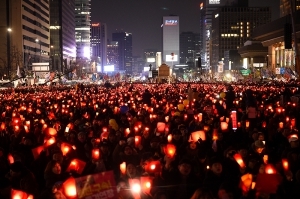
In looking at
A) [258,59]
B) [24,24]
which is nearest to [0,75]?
[24,24]

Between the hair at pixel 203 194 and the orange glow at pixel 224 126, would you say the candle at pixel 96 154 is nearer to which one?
the hair at pixel 203 194

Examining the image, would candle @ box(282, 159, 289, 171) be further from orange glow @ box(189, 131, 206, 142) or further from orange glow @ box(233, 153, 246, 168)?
orange glow @ box(189, 131, 206, 142)

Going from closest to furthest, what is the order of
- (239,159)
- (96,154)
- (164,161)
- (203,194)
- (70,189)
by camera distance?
(203,194), (70,189), (239,159), (164,161), (96,154)

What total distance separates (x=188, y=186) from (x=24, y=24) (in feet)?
367

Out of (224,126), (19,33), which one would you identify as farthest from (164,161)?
(19,33)

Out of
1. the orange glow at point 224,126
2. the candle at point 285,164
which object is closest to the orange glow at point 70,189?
the candle at point 285,164

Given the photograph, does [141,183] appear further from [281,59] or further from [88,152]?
[281,59]

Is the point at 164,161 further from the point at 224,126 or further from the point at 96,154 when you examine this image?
the point at 224,126

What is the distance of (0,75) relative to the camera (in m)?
92.1

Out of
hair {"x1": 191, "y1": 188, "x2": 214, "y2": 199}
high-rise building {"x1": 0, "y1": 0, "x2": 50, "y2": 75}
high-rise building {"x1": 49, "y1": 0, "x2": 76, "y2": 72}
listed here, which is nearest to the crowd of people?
hair {"x1": 191, "y1": 188, "x2": 214, "y2": 199}

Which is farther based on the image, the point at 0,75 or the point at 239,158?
the point at 0,75

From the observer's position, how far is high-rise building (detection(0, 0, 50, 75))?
10268cm

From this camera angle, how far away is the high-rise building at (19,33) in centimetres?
10268

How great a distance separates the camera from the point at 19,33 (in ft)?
368
